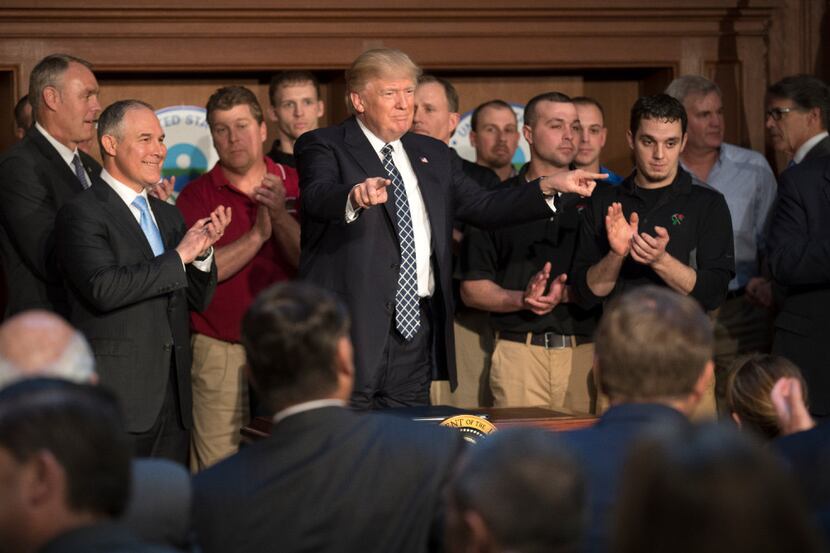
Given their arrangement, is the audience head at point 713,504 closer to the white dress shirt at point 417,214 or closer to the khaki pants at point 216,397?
the white dress shirt at point 417,214

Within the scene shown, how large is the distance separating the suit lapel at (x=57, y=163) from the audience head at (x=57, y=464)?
3179 mm

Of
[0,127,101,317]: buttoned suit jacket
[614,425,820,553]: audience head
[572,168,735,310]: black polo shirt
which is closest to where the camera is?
[614,425,820,553]: audience head

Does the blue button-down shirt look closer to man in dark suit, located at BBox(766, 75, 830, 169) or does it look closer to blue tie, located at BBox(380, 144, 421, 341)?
man in dark suit, located at BBox(766, 75, 830, 169)

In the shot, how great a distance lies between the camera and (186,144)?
665 centimetres

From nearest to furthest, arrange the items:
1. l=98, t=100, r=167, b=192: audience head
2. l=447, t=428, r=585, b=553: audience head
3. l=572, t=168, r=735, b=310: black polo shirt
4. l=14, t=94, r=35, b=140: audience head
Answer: l=447, t=428, r=585, b=553: audience head → l=98, t=100, r=167, b=192: audience head → l=572, t=168, r=735, b=310: black polo shirt → l=14, t=94, r=35, b=140: audience head

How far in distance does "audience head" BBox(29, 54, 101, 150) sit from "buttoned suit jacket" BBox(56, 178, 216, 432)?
0.54 meters

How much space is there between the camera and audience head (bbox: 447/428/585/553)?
5.46 feet

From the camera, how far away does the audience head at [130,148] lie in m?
4.58

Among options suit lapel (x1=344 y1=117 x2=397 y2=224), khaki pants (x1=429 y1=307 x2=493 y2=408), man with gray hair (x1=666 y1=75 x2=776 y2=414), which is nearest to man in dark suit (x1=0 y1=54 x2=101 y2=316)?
suit lapel (x1=344 y1=117 x2=397 y2=224)

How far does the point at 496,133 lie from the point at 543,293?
1.02 m

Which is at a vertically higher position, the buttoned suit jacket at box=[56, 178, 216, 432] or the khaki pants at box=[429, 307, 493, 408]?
the buttoned suit jacket at box=[56, 178, 216, 432]

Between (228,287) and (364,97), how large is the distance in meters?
1.27

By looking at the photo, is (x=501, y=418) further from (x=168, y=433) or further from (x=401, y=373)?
(x=168, y=433)

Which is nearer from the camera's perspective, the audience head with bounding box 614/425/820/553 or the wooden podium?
the audience head with bounding box 614/425/820/553
